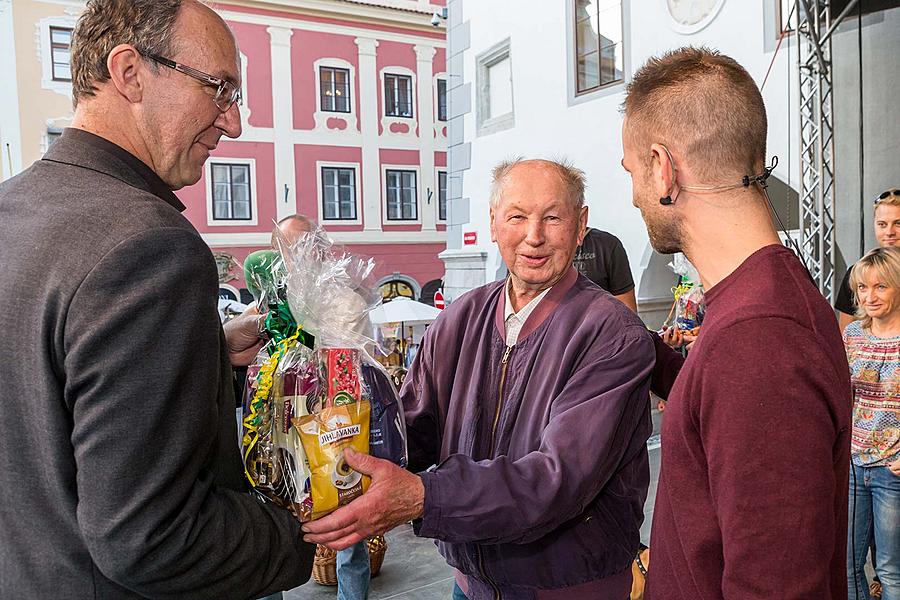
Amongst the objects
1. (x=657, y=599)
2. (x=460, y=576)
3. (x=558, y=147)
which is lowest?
(x=460, y=576)

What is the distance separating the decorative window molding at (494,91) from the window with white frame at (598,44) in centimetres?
138

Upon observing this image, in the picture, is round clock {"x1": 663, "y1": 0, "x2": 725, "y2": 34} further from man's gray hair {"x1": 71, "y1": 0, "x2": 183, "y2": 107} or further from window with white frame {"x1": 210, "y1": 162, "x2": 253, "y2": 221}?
window with white frame {"x1": 210, "y1": 162, "x2": 253, "y2": 221}

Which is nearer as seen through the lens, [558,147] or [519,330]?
[519,330]

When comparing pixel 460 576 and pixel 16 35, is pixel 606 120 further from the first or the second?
pixel 16 35

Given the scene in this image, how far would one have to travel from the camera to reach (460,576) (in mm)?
1915

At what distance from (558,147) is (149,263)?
25.3ft

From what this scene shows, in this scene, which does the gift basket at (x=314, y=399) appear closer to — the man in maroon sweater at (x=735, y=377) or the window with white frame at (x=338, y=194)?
the man in maroon sweater at (x=735, y=377)

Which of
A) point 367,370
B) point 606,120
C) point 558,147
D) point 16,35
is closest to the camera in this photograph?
point 367,370

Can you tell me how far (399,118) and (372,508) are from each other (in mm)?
20304

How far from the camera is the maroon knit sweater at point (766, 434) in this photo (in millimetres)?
1009

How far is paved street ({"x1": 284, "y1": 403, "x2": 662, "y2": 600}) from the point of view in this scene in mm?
3689

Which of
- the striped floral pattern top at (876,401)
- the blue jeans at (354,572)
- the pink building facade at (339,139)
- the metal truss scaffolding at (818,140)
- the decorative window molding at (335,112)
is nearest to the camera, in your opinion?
the striped floral pattern top at (876,401)

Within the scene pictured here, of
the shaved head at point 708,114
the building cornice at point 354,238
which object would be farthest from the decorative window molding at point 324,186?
the shaved head at point 708,114

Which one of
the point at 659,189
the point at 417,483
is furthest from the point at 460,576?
the point at 659,189
